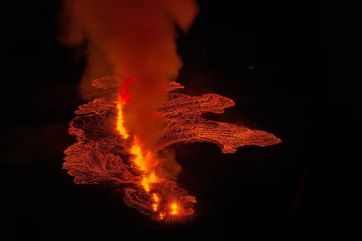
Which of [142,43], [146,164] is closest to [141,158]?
[146,164]

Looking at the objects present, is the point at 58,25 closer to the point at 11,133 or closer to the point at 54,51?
the point at 54,51

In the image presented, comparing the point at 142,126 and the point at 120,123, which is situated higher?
the point at 120,123

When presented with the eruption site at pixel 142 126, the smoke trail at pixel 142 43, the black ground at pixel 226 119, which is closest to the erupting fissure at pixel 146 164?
the eruption site at pixel 142 126

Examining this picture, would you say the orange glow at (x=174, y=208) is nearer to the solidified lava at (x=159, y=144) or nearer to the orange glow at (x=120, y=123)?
the solidified lava at (x=159, y=144)

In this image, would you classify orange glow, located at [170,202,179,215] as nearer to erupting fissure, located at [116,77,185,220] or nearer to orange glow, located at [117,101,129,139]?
erupting fissure, located at [116,77,185,220]

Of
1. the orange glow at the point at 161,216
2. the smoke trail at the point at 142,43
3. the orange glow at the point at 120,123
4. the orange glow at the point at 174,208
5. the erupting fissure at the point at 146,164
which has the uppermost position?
the smoke trail at the point at 142,43

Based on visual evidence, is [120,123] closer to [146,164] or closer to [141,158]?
[141,158]

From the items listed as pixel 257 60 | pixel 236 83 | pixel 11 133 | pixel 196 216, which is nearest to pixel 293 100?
pixel 236 83
